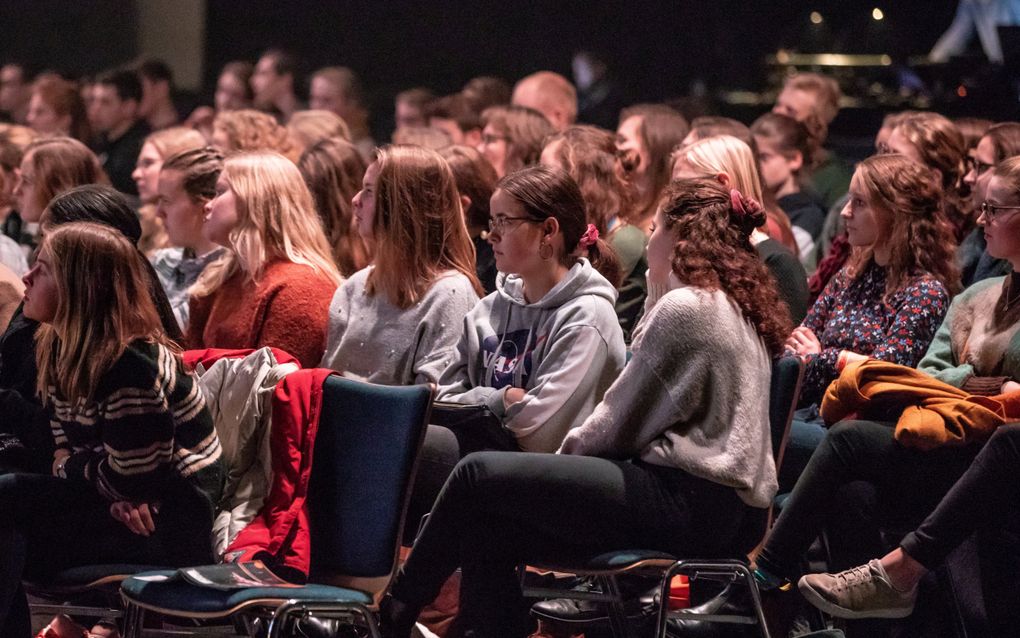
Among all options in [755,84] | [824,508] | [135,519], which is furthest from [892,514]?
[755,84]

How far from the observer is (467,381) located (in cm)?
395

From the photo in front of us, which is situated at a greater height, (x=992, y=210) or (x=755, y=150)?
(x=992, y=210)

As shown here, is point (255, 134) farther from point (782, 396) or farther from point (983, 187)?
point (782, 396)

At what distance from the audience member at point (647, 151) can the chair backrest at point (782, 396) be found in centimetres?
155

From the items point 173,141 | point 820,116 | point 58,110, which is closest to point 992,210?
point 820,116

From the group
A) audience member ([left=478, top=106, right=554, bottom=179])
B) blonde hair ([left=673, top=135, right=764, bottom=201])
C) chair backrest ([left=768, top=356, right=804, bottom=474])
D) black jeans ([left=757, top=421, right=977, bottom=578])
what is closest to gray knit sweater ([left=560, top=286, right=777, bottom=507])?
chair backrest ([left=768, top=356, right=804, bottom=474])

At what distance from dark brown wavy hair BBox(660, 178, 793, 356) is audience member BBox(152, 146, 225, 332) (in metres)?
1.87

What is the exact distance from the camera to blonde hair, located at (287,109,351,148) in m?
6.90

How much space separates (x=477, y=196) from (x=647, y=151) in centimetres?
98

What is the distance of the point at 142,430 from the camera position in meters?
3.34

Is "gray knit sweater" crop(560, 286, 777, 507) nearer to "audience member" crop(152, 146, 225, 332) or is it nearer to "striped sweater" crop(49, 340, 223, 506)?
"striped sweater" crop(49, 340, 223, 506)

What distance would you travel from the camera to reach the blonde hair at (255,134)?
6277 mm

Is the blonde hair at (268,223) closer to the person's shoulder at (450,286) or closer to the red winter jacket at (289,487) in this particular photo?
the person's shoulder at (450,286)

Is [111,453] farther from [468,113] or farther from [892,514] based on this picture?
[468,113]
